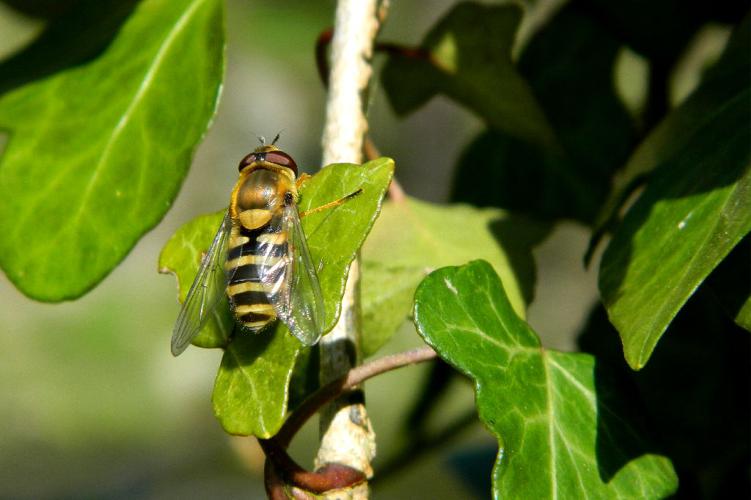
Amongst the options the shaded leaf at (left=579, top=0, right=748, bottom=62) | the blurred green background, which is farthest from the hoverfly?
the blurred green background

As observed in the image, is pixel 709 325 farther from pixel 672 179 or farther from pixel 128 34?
pixel 128 34

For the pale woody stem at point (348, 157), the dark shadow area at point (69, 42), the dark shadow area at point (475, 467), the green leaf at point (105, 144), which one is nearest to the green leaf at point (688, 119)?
the pale woody stem at point (348, 157)

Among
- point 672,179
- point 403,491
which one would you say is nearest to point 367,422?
point 672,179

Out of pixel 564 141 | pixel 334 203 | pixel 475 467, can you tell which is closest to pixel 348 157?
pixel 334 203

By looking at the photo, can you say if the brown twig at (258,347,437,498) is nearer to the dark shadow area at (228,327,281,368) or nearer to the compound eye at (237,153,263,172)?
the dark shadow area at (228,327,281,368)

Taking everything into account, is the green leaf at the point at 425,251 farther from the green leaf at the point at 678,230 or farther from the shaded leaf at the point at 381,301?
the green leaf at the point at 678,230
